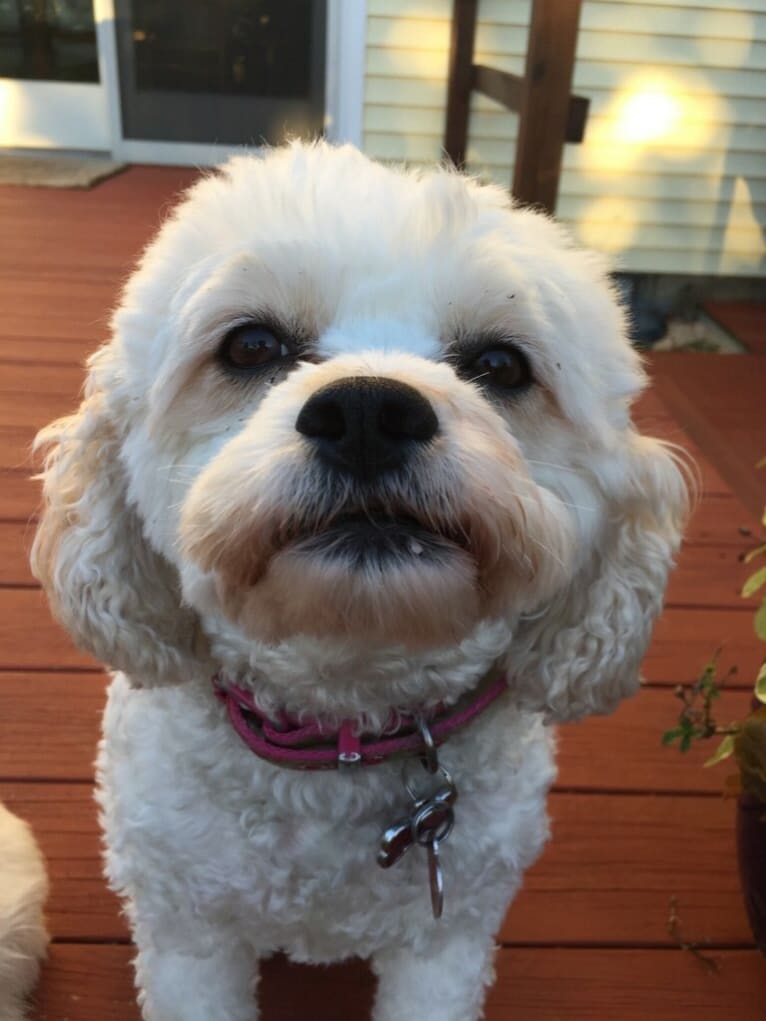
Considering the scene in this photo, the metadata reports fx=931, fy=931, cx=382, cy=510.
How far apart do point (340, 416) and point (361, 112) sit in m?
4.06

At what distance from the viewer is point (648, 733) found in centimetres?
180

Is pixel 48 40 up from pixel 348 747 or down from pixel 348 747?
up

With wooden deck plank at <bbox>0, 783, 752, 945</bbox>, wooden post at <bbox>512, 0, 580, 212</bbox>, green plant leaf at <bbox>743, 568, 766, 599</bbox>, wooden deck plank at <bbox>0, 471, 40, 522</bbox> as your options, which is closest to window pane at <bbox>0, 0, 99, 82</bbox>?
wooden post at <bbox>512, 0, 580, 212</bbox>

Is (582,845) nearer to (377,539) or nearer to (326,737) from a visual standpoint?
(326,737)

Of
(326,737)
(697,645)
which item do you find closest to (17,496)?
(326,737)

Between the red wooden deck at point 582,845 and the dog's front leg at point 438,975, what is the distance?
155 mm

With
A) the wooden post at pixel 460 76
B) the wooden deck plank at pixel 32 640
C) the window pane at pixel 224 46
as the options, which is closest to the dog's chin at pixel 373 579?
the wooden deck plank at pixel 32 640

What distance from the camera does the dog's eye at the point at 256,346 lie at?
967 millimetres

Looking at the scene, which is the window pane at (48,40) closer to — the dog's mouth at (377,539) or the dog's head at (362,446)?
the dog's head at (362,446)

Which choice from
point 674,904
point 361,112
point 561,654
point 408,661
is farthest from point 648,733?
point 361,112

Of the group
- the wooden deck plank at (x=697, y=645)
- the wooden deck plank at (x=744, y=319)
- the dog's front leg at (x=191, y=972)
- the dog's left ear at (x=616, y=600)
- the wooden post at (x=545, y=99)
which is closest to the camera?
the dog's left ear at (x=616, y=600)

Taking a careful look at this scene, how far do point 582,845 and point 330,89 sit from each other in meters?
4.39

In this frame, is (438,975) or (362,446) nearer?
(362,446)

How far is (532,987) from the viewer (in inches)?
54.0
